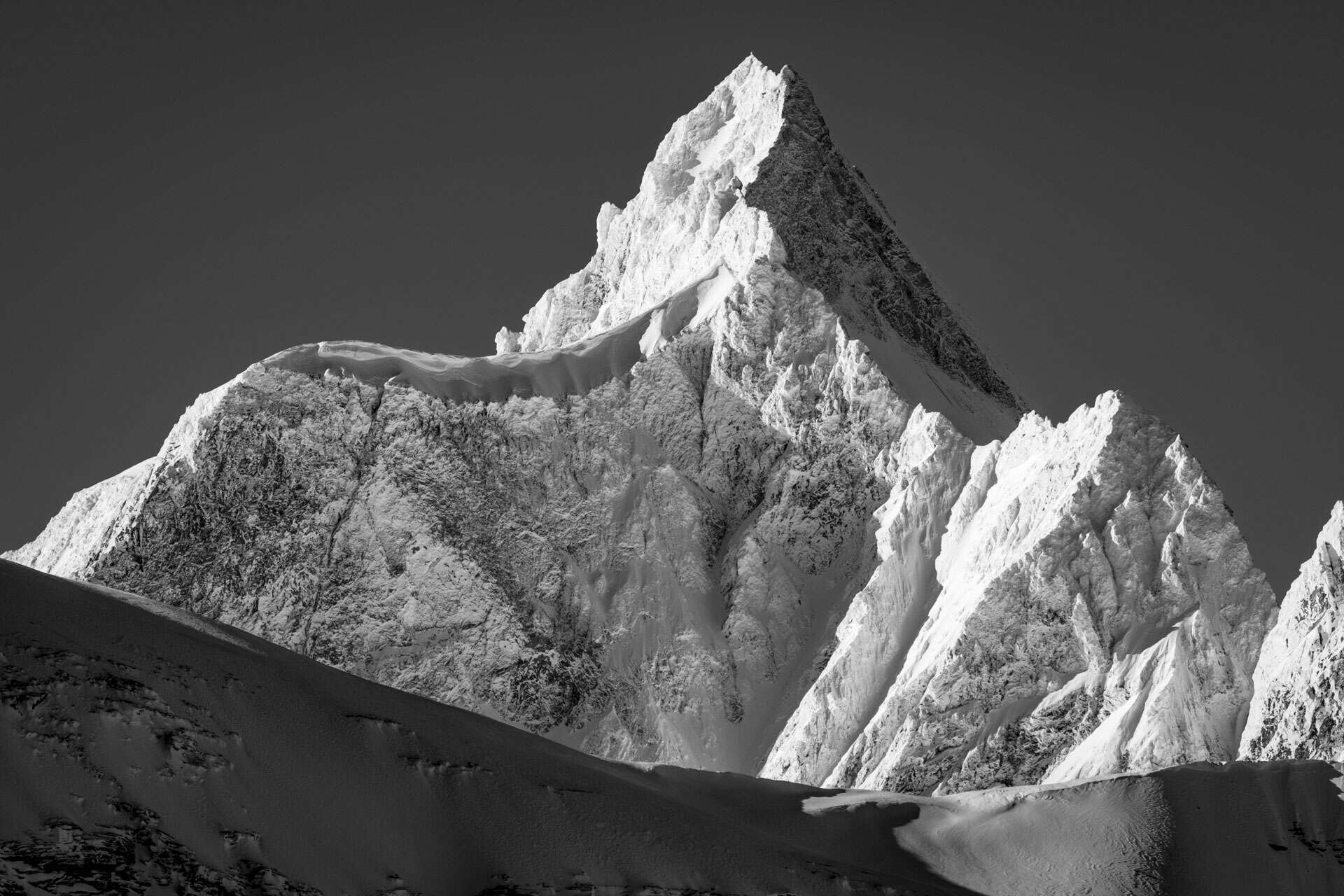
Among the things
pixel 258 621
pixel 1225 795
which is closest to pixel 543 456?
pixel 258 621

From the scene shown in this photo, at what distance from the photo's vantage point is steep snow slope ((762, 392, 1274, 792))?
457ft

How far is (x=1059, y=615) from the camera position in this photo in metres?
148

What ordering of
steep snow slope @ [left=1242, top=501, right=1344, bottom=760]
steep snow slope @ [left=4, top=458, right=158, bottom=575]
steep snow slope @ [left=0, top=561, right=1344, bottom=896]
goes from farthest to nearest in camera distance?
steep snow slope @ [left=4, top=458, right=158, bottom=575]
steep snow slope @ [left=1242, top=501, right=1344, bottom=760]
steep snow slope @ [left=0, top=561, right=1344, bottom=896]

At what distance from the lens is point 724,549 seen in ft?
590

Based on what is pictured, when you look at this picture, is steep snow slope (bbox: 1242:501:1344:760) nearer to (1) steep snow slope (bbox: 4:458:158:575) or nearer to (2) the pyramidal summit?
(2) the pyramidal summit

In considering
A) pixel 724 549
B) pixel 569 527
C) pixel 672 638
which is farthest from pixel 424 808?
pixel 724 549

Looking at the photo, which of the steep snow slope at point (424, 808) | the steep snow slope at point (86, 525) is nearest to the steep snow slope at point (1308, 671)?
the steep snow slope at point (424, 808)

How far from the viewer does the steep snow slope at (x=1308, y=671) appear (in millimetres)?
128625

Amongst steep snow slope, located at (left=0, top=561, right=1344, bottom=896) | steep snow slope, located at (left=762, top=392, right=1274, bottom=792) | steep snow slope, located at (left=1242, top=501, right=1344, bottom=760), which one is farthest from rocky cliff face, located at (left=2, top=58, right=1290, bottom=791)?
steep snow slope, located at (left=0, top=561, right=1344, bottom=896)

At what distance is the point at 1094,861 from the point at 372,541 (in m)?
82.4

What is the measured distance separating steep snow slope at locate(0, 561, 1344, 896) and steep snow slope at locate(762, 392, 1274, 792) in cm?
2714

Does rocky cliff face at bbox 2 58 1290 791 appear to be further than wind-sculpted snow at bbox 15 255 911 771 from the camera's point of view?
No

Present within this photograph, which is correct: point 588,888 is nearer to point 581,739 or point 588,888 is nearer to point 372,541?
point 581,739

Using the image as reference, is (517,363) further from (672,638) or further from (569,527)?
→ (672,638)
